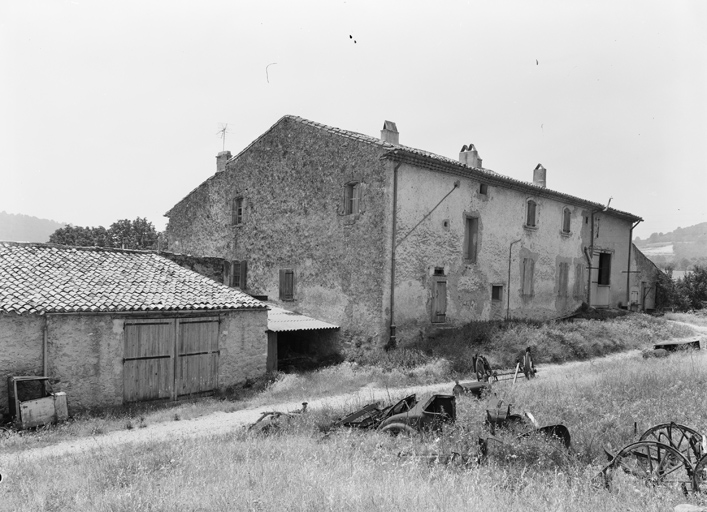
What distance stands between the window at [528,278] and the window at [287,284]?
9758 mm

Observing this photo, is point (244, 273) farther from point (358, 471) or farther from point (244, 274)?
point (358, 471)

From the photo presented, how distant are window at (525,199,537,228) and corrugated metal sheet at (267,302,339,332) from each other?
Result: 33.0ft

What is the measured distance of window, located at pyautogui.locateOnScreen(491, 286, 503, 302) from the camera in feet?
68.2

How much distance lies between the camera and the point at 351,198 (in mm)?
18328

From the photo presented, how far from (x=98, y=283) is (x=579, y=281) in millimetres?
21582

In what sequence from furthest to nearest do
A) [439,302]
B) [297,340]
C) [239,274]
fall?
1. [239,274]
2. [297,340]
3. [439,302]

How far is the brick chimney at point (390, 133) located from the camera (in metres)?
19.8

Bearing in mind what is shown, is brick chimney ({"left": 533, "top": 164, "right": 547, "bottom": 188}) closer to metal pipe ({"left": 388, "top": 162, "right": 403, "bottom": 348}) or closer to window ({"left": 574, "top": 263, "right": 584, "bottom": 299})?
A: window ({"left": 574, "top": 263, "right": 584, "bottom": 299})

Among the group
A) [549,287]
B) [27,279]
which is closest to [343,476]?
[27,279]

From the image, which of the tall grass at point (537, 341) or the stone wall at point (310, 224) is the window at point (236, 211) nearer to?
the stone wall at point (310, 224)

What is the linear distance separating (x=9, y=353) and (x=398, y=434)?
8955 millimetres

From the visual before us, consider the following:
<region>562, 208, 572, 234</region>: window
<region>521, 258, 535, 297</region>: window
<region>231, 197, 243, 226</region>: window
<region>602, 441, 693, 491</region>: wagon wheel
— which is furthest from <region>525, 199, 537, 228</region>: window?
<region>602, 441, 693, 491</region>: wagon wheel

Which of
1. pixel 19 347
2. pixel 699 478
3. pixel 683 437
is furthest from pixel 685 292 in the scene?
pixel 19 347

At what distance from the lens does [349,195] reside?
60.2ft
